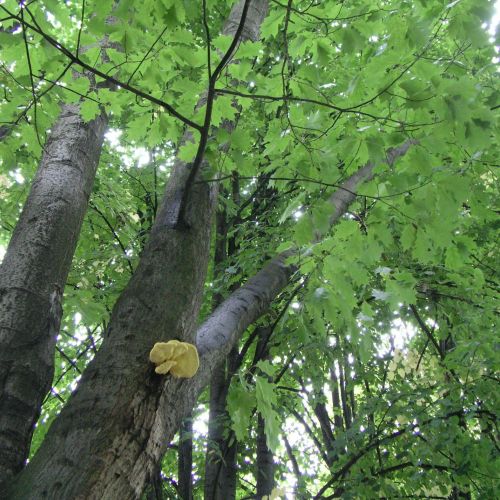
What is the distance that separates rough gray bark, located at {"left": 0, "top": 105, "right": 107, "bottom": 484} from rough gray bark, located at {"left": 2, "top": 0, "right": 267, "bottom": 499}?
39 centimetres

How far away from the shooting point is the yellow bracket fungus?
1304 mm

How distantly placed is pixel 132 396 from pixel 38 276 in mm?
912

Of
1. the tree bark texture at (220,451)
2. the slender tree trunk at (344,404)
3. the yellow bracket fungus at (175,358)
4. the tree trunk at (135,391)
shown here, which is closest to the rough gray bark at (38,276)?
the tree trunk at (135,391)

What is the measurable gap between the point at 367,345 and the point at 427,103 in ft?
3.95

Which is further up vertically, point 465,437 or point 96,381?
point 465,437

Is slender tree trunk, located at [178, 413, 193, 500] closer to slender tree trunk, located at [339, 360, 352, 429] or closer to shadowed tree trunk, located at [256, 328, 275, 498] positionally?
shadowed tree trunk, located at [256, 328, 275, 498]

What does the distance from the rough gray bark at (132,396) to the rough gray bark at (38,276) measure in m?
0.39

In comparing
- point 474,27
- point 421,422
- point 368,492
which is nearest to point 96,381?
point 474,27

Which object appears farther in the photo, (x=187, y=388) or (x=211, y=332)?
(x=211, y=332)

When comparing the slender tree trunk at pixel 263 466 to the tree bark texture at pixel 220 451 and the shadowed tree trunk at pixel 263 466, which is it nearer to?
the shadowed tree trunk at pixel 263 466

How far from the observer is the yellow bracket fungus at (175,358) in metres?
1.30

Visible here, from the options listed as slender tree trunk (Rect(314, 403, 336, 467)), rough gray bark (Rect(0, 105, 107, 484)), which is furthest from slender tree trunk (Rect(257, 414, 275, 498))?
rough gray bark (Rect(0, 105, 107, 484))

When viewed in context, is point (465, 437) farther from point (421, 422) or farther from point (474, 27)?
point (474, 27)

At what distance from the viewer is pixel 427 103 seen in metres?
1.60
